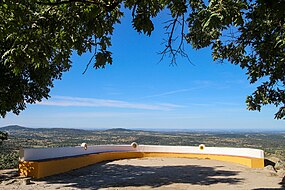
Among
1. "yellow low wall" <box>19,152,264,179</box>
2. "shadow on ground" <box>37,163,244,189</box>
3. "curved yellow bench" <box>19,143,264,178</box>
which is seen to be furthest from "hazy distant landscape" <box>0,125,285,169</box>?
"shadow on ground" <box>37,163,244,189</box>

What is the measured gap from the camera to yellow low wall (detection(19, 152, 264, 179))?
45.0 feet

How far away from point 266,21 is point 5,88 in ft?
36.6

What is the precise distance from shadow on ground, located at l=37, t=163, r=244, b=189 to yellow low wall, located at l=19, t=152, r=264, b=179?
0.50 meters

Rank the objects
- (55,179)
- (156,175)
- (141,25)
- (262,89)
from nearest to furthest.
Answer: (141,25), (262,89), (55,179), (156,175)

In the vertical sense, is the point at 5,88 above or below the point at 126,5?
below

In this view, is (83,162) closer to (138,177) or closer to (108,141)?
(138,177)

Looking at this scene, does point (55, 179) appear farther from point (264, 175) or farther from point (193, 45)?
point (264, 175)

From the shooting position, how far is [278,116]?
1017 cm

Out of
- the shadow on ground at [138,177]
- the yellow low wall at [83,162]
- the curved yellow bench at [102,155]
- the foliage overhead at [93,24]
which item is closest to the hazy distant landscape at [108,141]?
the curved yellow bench at [102,155]

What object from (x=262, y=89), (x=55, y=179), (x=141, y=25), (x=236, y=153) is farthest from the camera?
(x=236, y=153)

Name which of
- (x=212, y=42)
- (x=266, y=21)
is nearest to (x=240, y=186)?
(x=212, y=42)

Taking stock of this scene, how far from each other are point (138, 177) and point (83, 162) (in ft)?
16.8

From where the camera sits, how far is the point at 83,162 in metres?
17.7

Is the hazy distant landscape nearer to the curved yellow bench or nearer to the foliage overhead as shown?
the curved yellow bench
